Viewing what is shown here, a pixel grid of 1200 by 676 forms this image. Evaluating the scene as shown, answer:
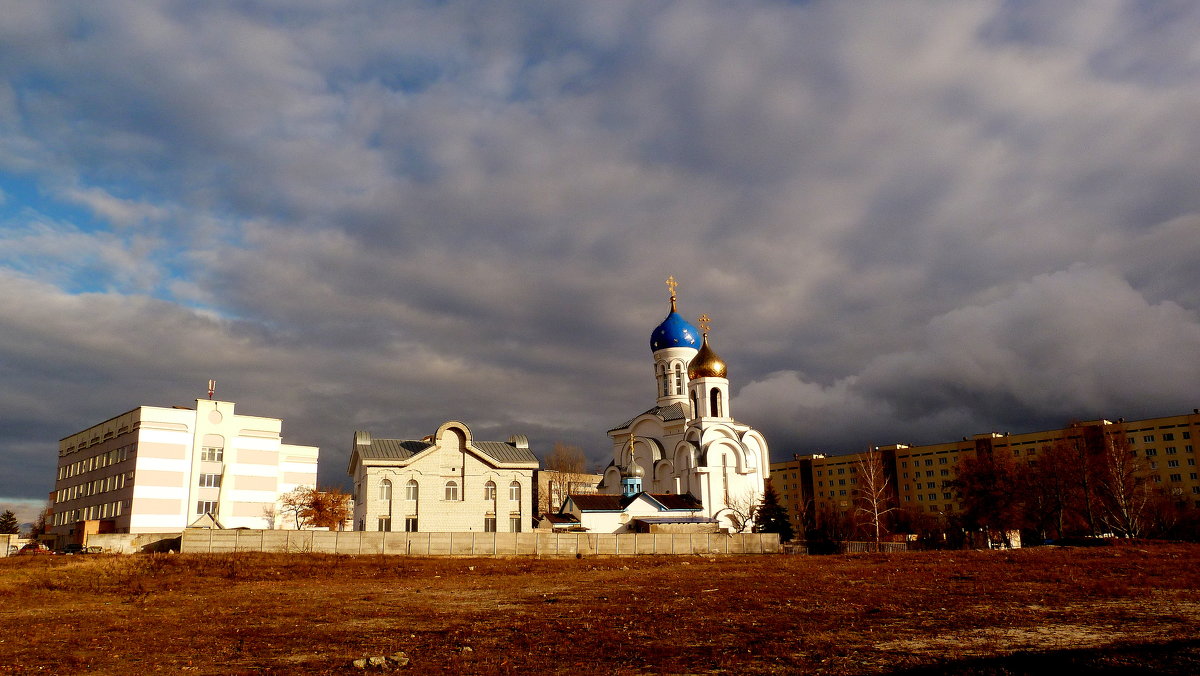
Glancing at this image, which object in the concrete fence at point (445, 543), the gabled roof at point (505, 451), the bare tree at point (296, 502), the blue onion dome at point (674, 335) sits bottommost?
the concrete fence at point (445, 543)

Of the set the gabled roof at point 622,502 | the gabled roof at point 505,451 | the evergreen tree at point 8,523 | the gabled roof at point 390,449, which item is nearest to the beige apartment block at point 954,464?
the gabled roof at point 622,502

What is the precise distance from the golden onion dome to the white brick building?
18.0 m

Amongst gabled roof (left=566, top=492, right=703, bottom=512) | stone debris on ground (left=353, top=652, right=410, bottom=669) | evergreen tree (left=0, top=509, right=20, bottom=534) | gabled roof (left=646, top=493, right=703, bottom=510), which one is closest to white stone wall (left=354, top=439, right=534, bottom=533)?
gabled roof (left=566, top=492, right=703, bottom=512)

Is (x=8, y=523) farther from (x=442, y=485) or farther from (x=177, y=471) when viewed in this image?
(x=442, y=485)

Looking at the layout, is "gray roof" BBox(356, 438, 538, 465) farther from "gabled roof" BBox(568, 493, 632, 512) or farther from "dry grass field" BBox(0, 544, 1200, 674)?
"dry grass field" BBox(0, 544, 1200, 674)

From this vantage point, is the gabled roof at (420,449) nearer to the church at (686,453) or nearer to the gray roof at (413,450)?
the gray roof at (413,450)

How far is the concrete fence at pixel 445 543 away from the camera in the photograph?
36.3 m

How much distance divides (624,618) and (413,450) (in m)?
35.3

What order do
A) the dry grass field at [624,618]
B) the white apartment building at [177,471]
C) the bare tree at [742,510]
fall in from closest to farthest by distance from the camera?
the dry grass field at [624,618] < the bare tree at [742,510] < the white apartment building at [177,471]

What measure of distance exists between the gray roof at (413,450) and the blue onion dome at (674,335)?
74.5 ft

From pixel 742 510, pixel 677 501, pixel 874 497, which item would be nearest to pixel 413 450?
pixel 677 501

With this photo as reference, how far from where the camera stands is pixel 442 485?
48125 mm

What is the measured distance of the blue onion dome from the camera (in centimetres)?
6988

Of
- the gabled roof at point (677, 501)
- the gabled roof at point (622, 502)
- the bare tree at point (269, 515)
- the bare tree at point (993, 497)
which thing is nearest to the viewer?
the gabled roof at point (622, 502)
